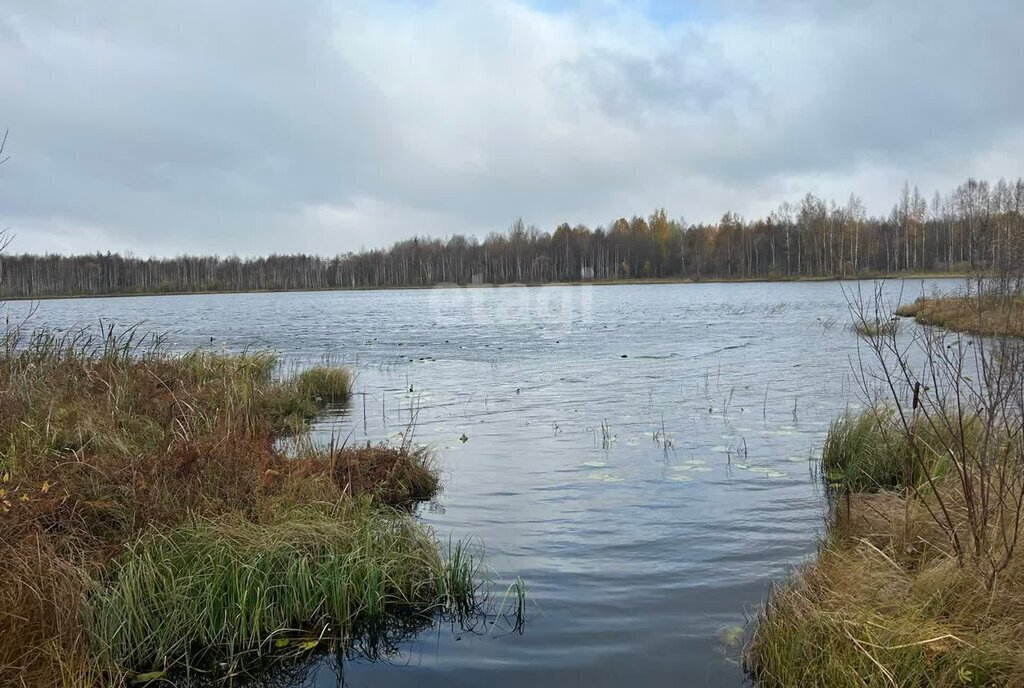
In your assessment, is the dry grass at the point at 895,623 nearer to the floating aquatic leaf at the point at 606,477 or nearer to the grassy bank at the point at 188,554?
the grassy bank at the point at 188,554

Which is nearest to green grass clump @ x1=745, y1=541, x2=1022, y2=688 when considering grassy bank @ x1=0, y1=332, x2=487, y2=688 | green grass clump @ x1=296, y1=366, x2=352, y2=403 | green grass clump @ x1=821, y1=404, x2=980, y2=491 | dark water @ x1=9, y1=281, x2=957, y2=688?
dark water @ x1=9, y1=281, x2=957, y2=688

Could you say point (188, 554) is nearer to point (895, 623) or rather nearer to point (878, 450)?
point (895, 623)

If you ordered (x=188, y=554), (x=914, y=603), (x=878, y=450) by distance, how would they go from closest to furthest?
1. (x=914, y=603)
2. (x=188, y=554)
3. (x=878, y=450)

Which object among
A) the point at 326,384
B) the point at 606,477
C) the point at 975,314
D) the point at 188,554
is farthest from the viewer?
the point at 326,384

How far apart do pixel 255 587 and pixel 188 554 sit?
0.72 metres

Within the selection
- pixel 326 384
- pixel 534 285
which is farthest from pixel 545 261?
pixel 326 384

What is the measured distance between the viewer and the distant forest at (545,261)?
362 ft

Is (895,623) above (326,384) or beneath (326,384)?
beneath

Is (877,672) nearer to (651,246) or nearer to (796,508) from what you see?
(796,508)

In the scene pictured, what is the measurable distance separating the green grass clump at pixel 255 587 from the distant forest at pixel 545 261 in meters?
95.8

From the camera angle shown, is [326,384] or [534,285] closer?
[326,384]

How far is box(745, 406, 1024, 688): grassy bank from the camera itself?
4382 mm

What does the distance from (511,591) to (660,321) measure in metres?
40.5

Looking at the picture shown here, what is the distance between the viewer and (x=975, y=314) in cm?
705
